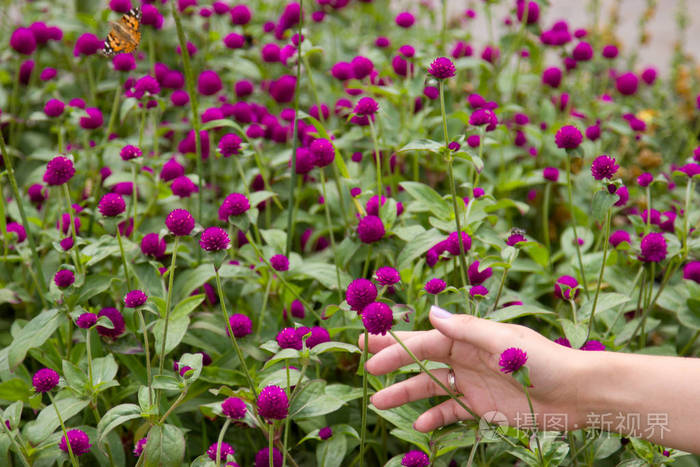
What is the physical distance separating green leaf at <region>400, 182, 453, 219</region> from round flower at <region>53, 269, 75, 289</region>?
2.32 ft

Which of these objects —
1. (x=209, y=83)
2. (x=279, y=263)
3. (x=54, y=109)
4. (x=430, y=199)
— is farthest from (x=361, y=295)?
(x=209, y=83)

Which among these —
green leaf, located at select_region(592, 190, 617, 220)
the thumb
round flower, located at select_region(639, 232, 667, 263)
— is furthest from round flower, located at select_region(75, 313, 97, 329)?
round flower, located at select_region(639, 232, 667, 263)

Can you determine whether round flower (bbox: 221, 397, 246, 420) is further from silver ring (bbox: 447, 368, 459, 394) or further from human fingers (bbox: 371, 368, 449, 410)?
silver ring (bbox: 447, 368, 459, 394)

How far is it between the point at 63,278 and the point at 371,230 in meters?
0.60

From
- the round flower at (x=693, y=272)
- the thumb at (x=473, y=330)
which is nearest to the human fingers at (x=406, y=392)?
the thumb at (x=473, y=330)

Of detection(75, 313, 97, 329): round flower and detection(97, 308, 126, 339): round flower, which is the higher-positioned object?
detection(75, 313, 97, 329): round flower

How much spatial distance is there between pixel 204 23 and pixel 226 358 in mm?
1658

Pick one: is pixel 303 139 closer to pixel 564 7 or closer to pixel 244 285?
pixel 244 285

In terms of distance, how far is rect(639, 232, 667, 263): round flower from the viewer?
1.39 metres

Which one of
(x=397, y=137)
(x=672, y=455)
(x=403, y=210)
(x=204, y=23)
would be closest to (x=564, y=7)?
(x=204, y=23)

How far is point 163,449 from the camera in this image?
3.79 ft

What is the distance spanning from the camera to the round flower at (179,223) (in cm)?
114

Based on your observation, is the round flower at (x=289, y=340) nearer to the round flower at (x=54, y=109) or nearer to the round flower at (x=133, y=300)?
the round flower at (x=133, y=300)

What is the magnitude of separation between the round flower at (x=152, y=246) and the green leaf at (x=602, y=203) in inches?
35.4
